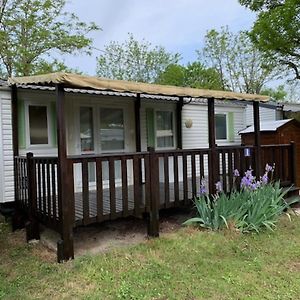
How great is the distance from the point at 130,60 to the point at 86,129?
53.6 ft

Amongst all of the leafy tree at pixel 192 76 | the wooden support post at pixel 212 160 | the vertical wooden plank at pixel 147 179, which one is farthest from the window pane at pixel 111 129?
the leafy tree at pixel 192 76

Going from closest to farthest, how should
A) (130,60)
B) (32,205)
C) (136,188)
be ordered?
(136,188) < (32,205) < (130,60)

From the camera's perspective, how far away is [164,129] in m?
8.71

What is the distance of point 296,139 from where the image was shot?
971cm

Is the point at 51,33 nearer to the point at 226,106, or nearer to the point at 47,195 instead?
the point at 226,106

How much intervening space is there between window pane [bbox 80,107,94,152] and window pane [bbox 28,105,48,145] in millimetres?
791

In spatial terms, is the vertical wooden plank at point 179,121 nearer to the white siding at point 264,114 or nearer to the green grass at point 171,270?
the white siding at point 264,114

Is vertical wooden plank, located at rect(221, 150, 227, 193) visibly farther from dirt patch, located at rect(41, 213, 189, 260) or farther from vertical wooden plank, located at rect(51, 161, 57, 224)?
vertical wooden plank, located at rect(51, 161, 57, 224)

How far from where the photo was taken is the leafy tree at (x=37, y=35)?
14.4 metres

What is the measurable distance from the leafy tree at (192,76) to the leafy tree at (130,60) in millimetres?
959

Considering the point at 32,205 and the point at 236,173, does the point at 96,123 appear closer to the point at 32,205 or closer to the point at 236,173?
the point at 32,205

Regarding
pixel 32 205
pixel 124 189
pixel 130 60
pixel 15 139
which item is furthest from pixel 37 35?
pixel 124 189

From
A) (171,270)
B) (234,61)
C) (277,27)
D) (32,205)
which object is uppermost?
(234,61)

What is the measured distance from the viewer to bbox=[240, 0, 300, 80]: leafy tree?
9.20 m
